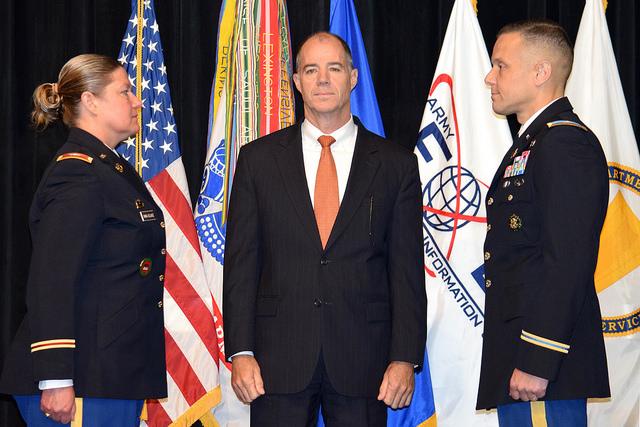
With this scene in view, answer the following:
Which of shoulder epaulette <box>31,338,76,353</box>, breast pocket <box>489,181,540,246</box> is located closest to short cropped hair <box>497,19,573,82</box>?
breast pocket <box>489,181,540,246</box>

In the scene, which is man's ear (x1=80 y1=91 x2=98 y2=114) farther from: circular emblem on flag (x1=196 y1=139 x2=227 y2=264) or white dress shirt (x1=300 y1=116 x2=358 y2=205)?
circular emblem on flag (x1=196 y1=139 x2=227 y2=264)

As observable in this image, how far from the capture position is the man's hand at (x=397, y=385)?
7.90 ft

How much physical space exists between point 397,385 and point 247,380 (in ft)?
1.47

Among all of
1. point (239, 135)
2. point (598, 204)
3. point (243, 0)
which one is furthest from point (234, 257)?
point (243, 0)

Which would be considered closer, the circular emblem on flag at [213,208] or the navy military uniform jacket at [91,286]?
the navy military uniform jacket at [91,286]

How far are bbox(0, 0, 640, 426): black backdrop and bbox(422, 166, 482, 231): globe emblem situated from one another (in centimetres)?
59

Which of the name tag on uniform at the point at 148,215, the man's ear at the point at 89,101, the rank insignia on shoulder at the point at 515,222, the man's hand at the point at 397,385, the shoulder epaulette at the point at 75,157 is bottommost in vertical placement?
the man's hand at the point at 397,385

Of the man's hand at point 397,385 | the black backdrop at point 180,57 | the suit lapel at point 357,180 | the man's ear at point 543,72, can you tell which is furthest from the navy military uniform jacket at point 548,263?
the black backdrop at point 180,57

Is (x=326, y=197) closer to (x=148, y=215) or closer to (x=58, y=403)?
(x=148, y=215)

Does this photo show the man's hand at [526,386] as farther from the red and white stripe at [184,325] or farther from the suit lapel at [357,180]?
the red and white stripe at [184,325]

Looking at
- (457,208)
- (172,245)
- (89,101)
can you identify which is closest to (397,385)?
(89,101)

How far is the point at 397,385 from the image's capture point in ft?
7.93

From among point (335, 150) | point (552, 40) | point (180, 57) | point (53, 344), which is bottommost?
point (53, 344)

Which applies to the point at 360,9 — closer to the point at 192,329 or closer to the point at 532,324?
the point at 192,329
